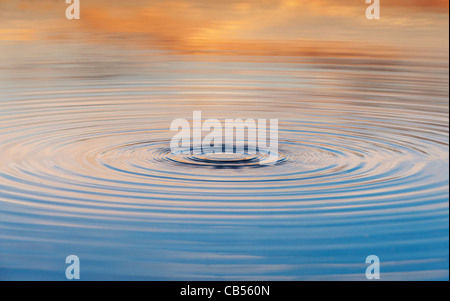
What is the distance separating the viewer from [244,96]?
4.50 meters

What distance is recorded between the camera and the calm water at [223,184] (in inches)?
82.4

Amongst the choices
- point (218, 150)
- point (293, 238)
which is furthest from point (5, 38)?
point (293, 238)

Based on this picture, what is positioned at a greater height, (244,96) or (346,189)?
(244,96)

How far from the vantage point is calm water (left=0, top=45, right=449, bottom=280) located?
209 cm

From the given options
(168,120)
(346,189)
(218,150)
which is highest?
(168,120)

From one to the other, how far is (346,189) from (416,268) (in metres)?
0.69

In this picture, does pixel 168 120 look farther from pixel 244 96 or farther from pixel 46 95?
pixel 46 95

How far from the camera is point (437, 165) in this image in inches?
119

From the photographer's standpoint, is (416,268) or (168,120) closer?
(416,268)

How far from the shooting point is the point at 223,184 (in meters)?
2.74
